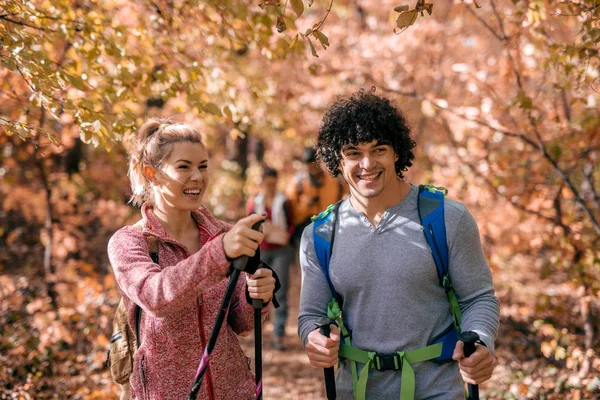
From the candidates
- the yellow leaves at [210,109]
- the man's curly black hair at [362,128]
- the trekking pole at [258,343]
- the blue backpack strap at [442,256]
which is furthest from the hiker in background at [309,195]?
the trekking pole at [258,343]

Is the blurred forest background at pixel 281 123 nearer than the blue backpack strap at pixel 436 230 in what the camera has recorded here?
No

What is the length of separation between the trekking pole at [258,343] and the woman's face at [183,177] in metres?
0.51

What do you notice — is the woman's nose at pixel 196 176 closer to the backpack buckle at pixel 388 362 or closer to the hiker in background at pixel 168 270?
the hiker in background at pixel 168 270

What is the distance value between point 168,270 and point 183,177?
0.50 meters

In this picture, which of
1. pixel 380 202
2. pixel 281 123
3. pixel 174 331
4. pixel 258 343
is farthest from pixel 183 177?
pixel 281 123

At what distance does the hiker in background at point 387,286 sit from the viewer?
7.79ft

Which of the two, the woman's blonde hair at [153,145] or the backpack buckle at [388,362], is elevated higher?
the woman's blonde hair at [153,145]

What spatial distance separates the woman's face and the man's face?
648mm

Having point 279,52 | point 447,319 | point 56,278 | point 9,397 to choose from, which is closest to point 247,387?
point 447,319

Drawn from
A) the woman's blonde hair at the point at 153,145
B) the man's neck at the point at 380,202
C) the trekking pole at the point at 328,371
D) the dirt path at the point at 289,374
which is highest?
the woman's blonde hair at the point at 153,145

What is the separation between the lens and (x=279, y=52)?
4.59 metres

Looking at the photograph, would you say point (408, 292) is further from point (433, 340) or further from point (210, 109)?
point (210, 109)

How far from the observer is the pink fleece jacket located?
2.28 m

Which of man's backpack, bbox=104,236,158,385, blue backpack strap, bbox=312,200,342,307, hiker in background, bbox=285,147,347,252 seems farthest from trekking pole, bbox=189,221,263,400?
hiker in background, bbox=285,147,347,252
